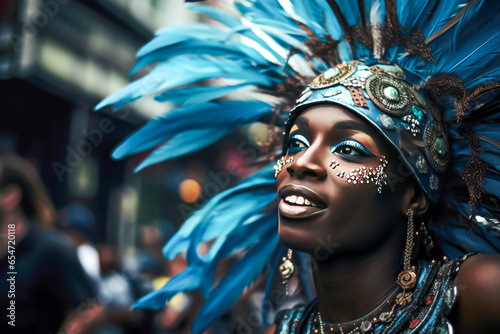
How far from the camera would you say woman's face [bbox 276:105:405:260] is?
6.46 feet

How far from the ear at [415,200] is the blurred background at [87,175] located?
35.6 inches

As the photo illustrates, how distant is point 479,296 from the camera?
1.76 metres

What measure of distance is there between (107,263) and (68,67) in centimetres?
150

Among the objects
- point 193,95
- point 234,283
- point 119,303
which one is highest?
point 193,95

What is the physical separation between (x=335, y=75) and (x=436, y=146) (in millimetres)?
515

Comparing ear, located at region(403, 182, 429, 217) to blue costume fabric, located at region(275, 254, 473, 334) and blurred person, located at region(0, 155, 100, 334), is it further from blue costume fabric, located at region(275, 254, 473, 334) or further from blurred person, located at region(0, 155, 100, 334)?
blurred person, located at region(0, 155, 100, 334)

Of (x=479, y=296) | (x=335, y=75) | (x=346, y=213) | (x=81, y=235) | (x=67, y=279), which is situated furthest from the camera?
(x=81, y=235)

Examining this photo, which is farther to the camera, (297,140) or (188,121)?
(188,121)

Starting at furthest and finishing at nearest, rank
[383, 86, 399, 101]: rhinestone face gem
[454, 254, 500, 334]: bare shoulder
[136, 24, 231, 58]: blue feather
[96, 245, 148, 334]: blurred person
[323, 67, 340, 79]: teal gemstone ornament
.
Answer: [96, 245, 148, 334]: blurred person, [136, 24, 231, 58]: blue feather, [323, 67, 340, 79]: teal gemstone ornament, [383, 86, 399, 101]: rhinestone face gem, [454, 254, 500, 334]: bare shoulder

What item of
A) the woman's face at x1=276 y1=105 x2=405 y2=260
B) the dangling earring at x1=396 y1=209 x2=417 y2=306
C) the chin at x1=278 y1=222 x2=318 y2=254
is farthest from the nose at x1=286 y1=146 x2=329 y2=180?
the dangling earring at x1=396 y1=209 x2=417 y2=306

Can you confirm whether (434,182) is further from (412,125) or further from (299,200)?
(299,200)

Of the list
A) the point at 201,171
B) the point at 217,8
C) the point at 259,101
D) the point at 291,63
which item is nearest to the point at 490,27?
the point at 291,63

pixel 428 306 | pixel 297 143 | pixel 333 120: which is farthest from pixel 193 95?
pixel 428 306

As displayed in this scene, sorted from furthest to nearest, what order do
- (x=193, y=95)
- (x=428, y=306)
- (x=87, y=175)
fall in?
(x=87, y=175) → (x=193, y=95) → (x=428, y=306)
